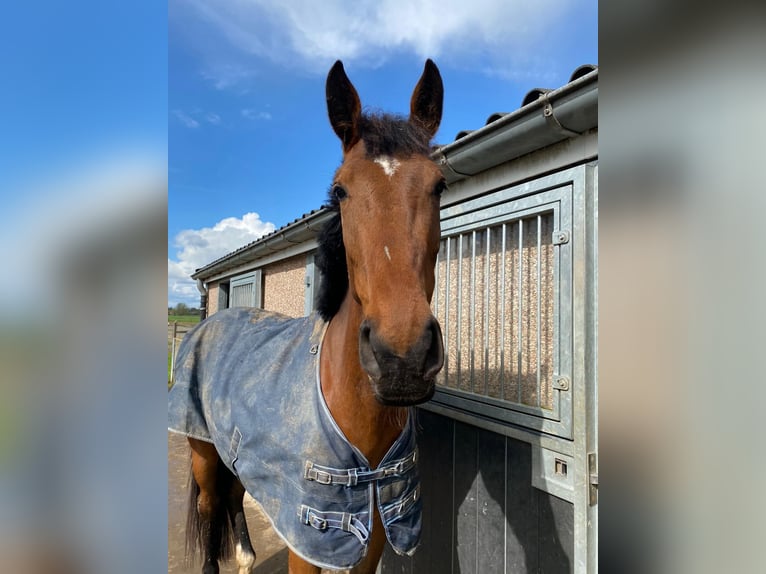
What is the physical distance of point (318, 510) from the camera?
150cm

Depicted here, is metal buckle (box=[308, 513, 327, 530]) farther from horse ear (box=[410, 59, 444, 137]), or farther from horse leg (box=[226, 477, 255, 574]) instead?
horse leg (box=[226, 477, 255, 574])

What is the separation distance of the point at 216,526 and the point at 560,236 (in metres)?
3.00

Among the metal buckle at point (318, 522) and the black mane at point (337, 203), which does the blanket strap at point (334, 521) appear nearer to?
the metal buckle at point (318, 522)

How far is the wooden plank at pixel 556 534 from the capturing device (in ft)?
5.58

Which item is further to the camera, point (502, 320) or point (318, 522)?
point (502, 320)

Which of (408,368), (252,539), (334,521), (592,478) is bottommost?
(252,539)

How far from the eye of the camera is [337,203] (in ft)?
5.50

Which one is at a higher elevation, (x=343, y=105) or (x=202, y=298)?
(x=343, y=105)

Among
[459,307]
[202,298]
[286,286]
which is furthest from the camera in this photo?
[202,298]

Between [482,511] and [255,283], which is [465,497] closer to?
[482,511]

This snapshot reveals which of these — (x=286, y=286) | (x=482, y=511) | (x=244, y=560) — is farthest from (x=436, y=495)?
(x=286, y=286)

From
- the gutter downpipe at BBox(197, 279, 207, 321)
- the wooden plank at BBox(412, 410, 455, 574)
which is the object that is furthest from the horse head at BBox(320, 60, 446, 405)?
the gutter downpipe at BBox(197, 279, 207, 321)
